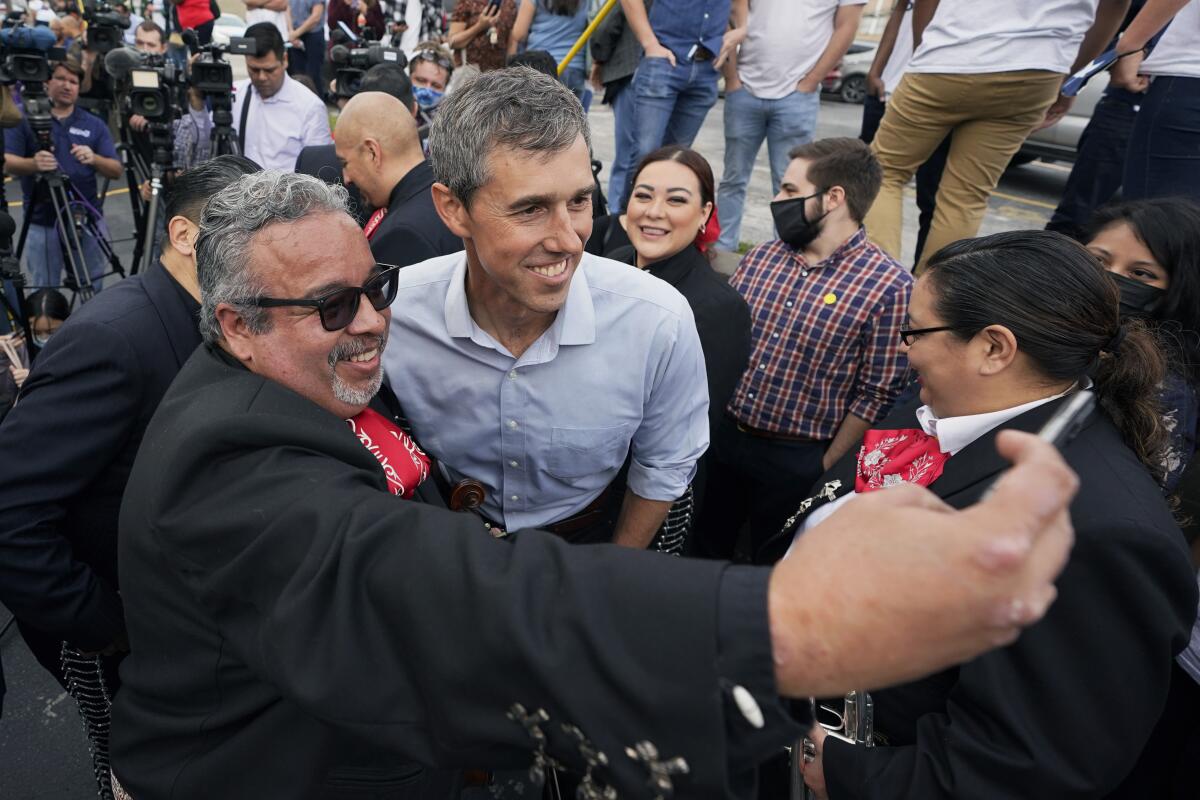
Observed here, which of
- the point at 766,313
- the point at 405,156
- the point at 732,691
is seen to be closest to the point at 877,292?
the point at 766,313

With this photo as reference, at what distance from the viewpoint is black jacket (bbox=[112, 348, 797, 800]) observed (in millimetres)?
782

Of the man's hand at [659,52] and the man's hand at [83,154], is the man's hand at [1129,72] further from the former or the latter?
the man's hand at [83,154]

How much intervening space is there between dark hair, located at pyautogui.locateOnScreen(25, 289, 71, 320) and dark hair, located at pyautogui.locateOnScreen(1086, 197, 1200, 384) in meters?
5.03

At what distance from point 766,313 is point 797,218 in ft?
1.28

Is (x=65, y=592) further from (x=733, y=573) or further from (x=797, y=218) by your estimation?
(x=797, y=218)

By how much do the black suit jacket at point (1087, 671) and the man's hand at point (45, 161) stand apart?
5463 mm

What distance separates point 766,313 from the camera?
10.0ft

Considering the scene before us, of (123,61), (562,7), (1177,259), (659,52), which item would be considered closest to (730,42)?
(659,52)

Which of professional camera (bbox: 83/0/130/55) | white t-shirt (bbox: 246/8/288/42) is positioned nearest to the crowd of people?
professional camera (bbox: 83/0/130/55)

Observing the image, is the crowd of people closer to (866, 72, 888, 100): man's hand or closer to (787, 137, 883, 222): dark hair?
(787, 137, 883, 222): dark hair

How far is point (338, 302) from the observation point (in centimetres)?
143

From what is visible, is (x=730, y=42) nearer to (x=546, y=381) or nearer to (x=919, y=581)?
(x=546, y=381)

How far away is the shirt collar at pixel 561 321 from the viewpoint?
6.30 ft

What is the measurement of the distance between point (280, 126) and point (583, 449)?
14.6 feet
